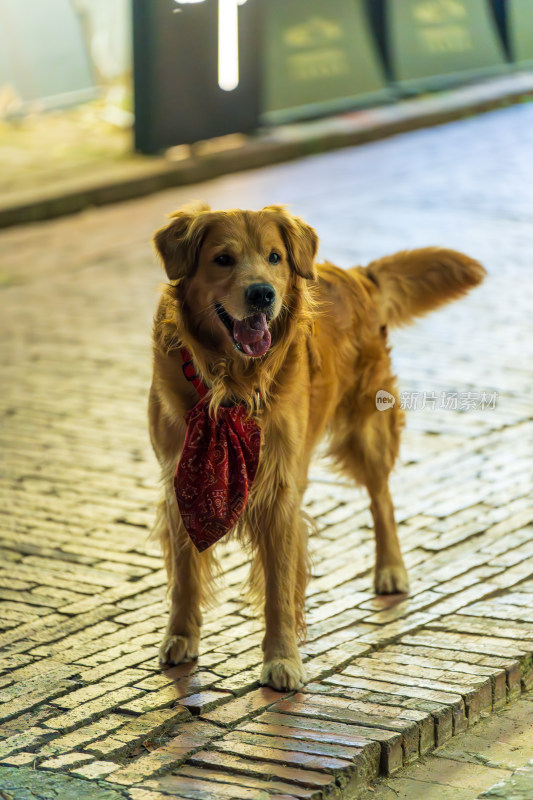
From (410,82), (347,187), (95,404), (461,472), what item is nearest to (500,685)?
(461,472)

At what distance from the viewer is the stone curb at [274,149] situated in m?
12.8

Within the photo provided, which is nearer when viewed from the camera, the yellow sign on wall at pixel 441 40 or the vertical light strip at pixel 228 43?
the vertical light strip at pixel 228 43

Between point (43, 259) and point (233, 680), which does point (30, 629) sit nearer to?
point (233, 680)

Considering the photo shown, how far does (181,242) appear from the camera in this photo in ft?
13.1

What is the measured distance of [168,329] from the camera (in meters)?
4.13

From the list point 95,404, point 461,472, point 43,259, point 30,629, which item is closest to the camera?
point 30,629

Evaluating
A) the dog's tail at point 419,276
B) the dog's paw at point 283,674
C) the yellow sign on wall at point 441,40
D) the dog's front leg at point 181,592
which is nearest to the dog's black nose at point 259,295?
the dog's front leg at point 181,592

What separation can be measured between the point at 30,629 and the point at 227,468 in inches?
42.8

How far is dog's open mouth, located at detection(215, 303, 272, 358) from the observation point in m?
3.93

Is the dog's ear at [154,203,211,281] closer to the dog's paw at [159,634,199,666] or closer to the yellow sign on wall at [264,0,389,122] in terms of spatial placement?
the dog's paw at [159,634,199,666]

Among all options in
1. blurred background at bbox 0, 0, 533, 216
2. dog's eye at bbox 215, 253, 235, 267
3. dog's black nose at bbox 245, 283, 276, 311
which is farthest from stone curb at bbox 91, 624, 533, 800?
blurred background at bbox 0, 0, 533, 216

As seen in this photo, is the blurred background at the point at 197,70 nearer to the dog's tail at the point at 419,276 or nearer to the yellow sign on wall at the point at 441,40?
the yellow sign on wall at the point at 441,40

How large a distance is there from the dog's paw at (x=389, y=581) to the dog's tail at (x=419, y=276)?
40.7 inches

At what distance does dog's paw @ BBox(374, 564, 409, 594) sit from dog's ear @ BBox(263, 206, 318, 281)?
1.32m
